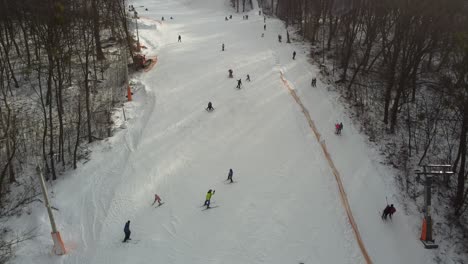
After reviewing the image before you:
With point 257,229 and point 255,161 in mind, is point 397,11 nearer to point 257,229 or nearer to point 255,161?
point 255,161

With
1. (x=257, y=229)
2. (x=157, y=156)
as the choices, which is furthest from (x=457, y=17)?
(x=157, y=156)

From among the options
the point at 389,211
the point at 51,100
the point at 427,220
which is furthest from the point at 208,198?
the point at 51,100

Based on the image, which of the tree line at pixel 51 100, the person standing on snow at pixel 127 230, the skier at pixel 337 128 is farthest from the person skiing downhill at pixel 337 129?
the tree line at pixel 51 100

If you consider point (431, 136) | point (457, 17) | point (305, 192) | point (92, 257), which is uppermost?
point (457, 17)

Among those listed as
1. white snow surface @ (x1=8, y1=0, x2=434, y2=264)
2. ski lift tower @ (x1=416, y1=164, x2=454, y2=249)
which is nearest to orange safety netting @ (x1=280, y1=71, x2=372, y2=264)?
white snow surface @ (x1=8, y1=0, x2=434, y2=264)

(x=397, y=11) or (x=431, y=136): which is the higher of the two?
(x=397, y=11)

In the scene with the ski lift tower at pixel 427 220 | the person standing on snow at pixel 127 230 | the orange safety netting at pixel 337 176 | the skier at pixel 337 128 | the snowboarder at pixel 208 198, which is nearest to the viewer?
the ski lift tower at pixel 427 220

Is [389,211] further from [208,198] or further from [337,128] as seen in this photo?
[208,198]

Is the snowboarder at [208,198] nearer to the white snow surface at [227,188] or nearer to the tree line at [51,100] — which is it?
the white snow surface at [227,188]
